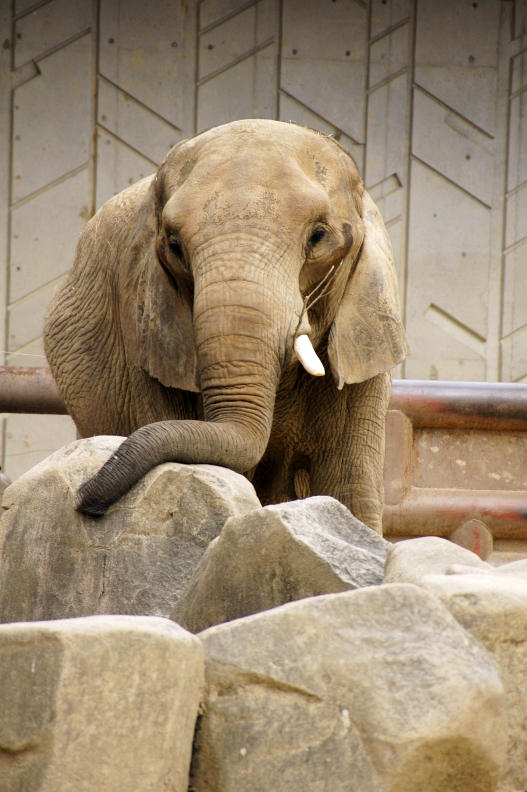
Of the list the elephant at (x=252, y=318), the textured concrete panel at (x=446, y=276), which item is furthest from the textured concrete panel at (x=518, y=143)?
the elephant at (x=252, y=318)

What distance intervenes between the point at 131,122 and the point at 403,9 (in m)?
2.11

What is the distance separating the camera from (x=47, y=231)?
27.2ft

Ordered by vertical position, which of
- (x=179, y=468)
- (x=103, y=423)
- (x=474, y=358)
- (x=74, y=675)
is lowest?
(x=474, y=358)

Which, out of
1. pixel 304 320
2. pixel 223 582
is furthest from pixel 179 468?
pixel 304 320

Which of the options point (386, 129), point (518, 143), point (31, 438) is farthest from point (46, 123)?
point (518, 143)

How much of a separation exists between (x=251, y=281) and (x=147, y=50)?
5858 mm

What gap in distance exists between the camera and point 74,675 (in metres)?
1.29

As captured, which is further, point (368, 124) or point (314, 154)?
point (368, 124)

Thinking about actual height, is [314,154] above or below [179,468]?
above

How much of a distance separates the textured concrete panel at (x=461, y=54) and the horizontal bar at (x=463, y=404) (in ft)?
13.3

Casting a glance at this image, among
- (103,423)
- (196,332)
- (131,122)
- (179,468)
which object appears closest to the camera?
(179,468)

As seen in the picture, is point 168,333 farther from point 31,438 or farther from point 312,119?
point 312,119

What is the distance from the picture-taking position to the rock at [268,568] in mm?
1843

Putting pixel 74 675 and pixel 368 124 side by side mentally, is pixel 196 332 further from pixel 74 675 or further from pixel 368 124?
pixel 368 124
